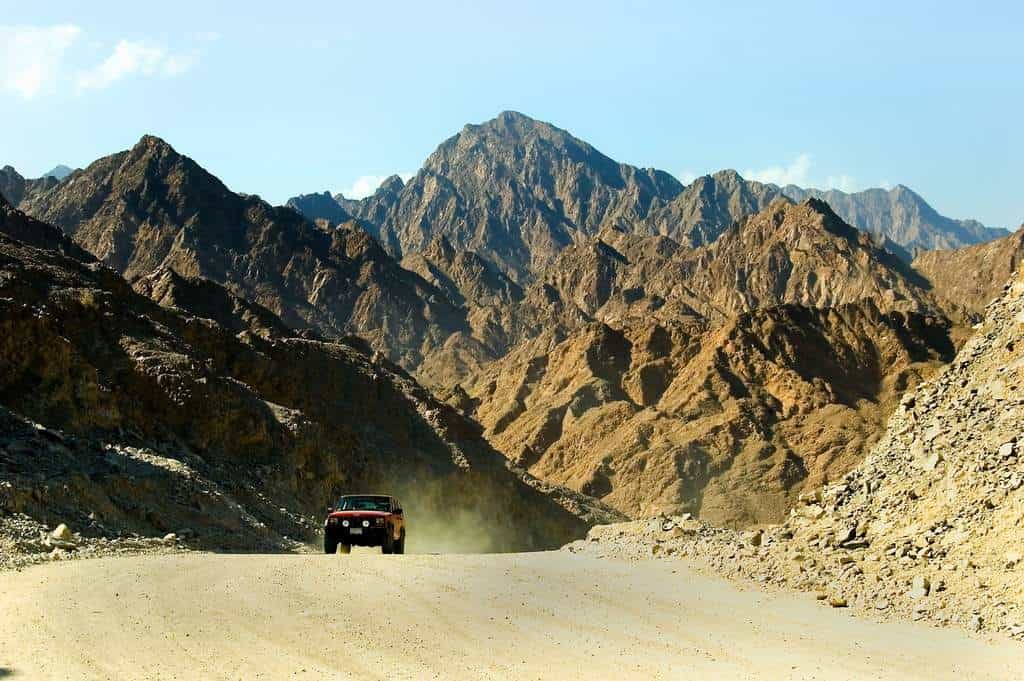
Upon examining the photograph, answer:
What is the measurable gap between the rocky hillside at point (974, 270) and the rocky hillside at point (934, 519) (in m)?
146

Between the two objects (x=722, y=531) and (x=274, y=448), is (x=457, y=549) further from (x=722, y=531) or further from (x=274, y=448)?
(x=722, y=531)

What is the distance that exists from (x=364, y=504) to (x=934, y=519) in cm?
1302

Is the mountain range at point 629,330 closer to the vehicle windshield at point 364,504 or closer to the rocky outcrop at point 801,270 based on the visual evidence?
the rocky outcrop at point 801,270

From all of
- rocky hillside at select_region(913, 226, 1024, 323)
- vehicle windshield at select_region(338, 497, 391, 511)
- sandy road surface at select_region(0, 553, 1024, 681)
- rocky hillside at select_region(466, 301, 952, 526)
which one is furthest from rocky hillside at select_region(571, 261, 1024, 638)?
rocky hillside at select_region(913, 226, 1024, 323)

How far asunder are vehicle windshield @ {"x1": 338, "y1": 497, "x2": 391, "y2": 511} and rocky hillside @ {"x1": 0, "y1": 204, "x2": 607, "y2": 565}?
4353 millimetres

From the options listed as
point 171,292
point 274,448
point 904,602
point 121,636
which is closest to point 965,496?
point 904,602

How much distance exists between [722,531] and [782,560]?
5203mm

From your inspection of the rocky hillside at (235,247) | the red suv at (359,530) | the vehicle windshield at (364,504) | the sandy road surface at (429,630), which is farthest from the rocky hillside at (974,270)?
the sandy road surface at (429,630)

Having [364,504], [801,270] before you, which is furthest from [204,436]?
[801,270]

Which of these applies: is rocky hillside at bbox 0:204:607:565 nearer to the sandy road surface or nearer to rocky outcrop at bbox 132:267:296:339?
the sandy road surface

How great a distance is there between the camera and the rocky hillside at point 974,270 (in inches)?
6570

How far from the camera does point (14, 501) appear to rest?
24016 mm

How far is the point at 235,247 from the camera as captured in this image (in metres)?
173

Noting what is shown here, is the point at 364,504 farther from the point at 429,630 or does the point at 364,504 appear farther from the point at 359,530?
the point at 429,630
